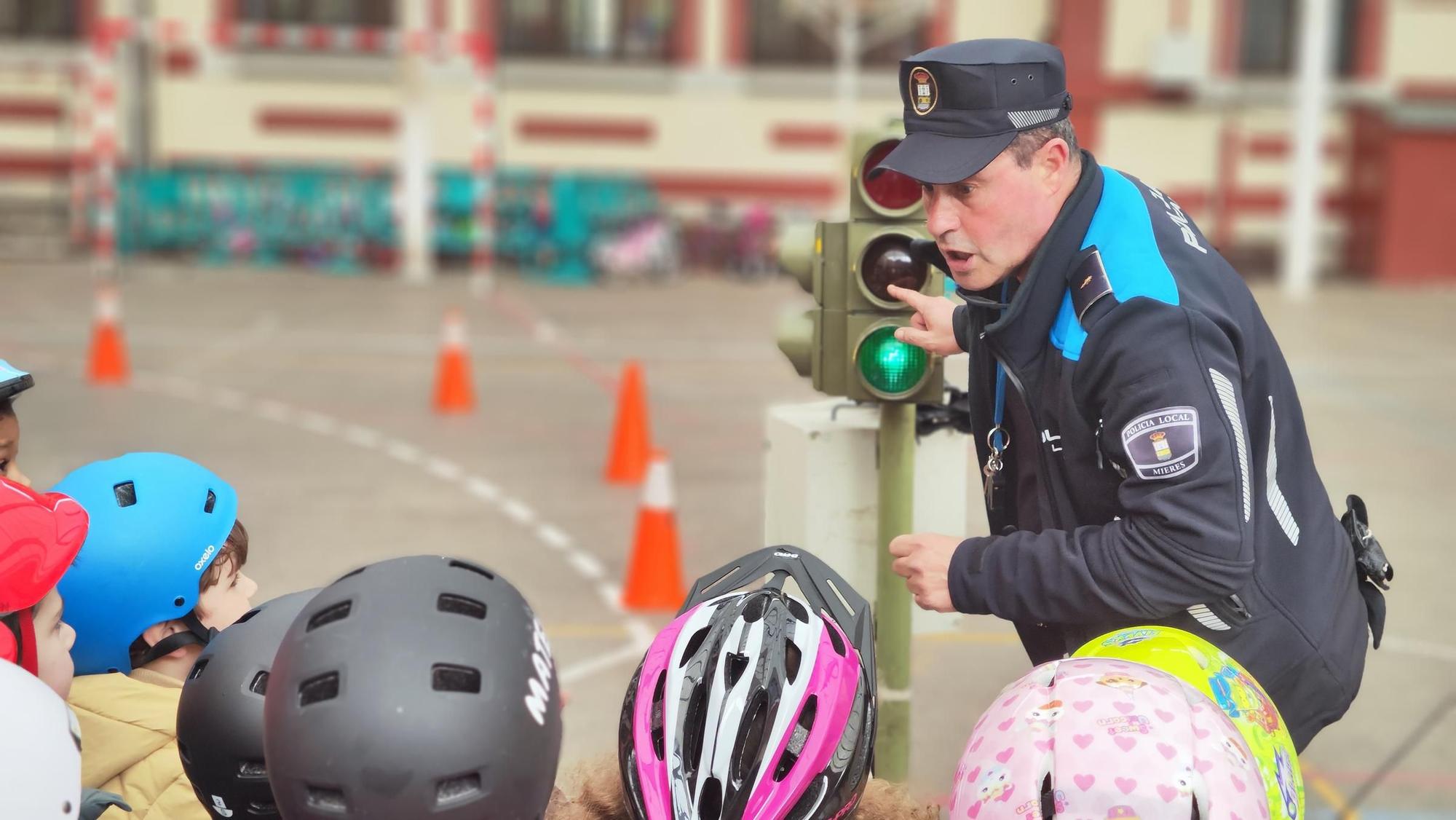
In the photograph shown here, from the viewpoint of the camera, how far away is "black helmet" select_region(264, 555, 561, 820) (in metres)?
2.45

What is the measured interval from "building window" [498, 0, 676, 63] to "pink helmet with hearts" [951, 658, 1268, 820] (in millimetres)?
24104

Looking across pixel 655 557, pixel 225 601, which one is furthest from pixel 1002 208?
pixel 655 557

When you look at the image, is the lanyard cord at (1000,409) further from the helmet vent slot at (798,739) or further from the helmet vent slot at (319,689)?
the helmet vent slot at (319,689)

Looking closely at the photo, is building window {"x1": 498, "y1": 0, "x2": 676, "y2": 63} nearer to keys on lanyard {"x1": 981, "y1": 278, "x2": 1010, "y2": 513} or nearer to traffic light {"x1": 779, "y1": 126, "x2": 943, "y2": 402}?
traffic light {"x1": 779, "y1": 126, "x2": 943, "y2": 402}

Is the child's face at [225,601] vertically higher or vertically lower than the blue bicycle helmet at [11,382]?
lower

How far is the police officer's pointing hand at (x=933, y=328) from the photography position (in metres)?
3.32

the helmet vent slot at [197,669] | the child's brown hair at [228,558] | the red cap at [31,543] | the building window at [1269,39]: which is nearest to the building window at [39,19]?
the building window at [1269,39]

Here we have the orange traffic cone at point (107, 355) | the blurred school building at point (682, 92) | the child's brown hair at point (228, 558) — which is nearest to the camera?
the child's brown hair at point (228, 558)

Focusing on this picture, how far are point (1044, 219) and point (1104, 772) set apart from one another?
3.21 ft

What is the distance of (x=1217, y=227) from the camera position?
82.3 ft

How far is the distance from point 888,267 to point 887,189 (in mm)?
197

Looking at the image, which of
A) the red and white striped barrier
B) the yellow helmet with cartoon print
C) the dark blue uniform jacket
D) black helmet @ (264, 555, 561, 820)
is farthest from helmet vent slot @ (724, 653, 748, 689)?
the red and white striped barrier

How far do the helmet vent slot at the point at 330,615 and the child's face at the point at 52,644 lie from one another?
0.55 m

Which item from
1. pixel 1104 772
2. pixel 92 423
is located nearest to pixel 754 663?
pixel 1104 772
